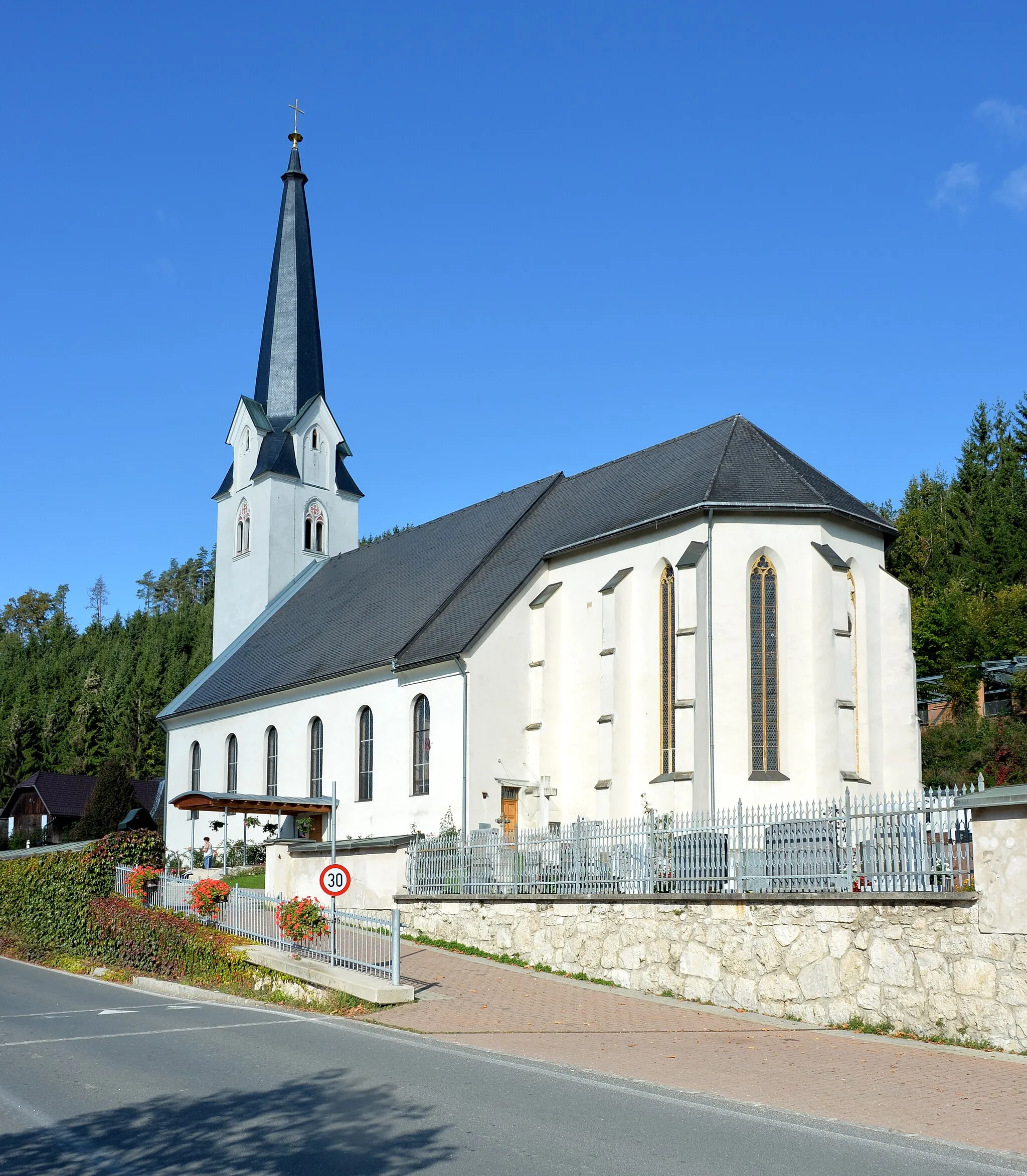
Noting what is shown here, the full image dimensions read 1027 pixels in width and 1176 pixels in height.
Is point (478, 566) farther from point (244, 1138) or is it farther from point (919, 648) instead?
point (244, 1138)

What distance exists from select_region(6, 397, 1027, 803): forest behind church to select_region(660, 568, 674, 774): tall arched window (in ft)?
33.7

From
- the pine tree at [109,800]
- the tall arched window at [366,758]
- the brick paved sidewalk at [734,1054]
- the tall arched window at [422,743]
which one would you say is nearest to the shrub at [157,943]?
the brick paved sidewalk at [734,1054]

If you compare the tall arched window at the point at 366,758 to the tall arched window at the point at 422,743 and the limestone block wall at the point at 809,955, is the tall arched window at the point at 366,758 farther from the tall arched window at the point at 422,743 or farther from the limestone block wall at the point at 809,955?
the limestone block wall at the point at 809,955

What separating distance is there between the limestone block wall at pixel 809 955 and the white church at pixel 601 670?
20.6ft

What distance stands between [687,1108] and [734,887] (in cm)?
677

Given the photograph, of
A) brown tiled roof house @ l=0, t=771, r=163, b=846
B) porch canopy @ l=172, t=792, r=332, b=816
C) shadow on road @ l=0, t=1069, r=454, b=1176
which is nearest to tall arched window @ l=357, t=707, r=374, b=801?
porch canopy @ l=172, t=792, r=332, b=816

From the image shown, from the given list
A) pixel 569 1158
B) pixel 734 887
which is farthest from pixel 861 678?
pixel 569 1158

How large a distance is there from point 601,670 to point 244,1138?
2081cm

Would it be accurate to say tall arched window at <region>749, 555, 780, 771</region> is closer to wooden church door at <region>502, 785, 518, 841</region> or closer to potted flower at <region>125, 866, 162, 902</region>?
wooden church door at <region>502, 785, 518, 841</region>

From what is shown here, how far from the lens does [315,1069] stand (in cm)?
1080

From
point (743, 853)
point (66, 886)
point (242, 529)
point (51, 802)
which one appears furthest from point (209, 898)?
point (51, 802)

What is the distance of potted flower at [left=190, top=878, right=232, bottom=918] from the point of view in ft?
67.6

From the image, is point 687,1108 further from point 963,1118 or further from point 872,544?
point 872,544

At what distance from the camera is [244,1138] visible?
323 inches
